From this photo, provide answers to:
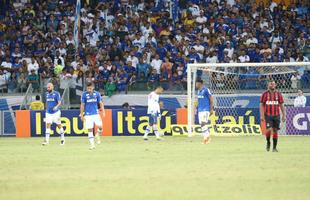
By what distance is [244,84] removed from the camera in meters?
33.1

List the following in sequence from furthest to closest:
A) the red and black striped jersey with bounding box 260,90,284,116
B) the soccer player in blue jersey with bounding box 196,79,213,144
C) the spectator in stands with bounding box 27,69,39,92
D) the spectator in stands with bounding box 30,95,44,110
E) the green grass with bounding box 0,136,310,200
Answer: the spectator in stands with bounding box 27,69,39,92, the spectator in stands with bounding box 30,95,44,110, the soccer player in blue jersey with bounding box 196,79,213,144, the red and black striped jersey with bounding box 260,90,284,116, the green grass with bounding box 0,136,310,200

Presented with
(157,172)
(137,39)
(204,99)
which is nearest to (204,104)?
(204,99)

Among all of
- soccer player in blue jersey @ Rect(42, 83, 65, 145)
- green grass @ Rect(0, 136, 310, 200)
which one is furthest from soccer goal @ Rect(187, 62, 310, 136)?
soccer player in blue jersey @ Rect(42, 83, 65, 145)

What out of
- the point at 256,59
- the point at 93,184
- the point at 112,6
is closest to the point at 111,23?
the point at 112,6

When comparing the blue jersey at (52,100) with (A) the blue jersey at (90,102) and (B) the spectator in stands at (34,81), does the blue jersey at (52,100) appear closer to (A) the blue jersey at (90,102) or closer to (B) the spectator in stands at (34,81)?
(A) the blue jersey at (90,102)

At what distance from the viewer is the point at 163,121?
1300 inches

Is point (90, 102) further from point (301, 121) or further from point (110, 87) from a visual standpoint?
point (301, 121)

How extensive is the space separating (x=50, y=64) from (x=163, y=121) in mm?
6697

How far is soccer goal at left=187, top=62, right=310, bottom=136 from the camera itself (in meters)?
32.7

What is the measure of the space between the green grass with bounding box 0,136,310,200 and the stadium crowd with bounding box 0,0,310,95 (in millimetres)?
9061

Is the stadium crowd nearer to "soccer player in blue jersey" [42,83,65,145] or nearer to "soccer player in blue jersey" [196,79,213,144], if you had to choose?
"soccer player in blue jersey" [42,83,65,145]

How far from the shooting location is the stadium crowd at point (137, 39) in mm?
35406

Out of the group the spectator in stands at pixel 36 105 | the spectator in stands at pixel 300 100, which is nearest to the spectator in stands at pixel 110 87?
the spectator in stands at pixel 36 105

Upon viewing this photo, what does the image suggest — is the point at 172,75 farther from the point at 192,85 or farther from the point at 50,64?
the point at 50,64
